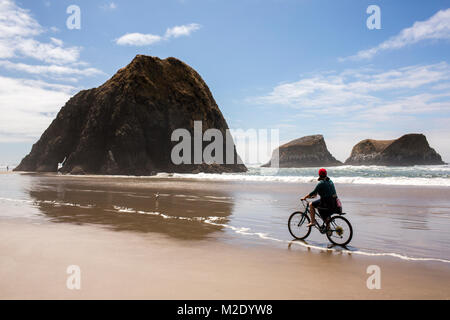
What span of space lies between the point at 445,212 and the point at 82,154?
227ft

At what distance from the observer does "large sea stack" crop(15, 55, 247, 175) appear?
213 ft

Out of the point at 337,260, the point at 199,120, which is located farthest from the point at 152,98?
the point at 337,260

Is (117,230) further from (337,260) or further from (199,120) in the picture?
(199,120)

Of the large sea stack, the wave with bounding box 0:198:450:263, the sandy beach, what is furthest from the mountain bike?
the large sea stack

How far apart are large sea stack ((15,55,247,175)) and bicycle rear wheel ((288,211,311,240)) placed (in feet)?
183

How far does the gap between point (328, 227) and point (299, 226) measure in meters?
0.90

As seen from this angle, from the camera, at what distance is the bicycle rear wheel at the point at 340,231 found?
823 centimetres

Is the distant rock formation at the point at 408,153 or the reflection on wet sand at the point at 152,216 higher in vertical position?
the distant rock formation at the point at 408,153

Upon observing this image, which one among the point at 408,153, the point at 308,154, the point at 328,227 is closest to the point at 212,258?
the point at 328,227

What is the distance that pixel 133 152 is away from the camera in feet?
211

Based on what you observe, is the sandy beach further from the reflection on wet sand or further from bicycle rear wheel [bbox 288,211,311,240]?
bicycle rear wheel [bbox 288,211,311,240]

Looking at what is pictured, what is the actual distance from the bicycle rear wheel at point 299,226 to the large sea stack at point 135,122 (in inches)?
2192

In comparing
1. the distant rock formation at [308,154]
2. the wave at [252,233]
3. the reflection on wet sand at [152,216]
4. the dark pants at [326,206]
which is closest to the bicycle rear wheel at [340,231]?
the dark pants at [326,206]

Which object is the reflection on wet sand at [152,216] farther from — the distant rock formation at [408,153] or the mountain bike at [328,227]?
the distant rock formation at [408,153]
